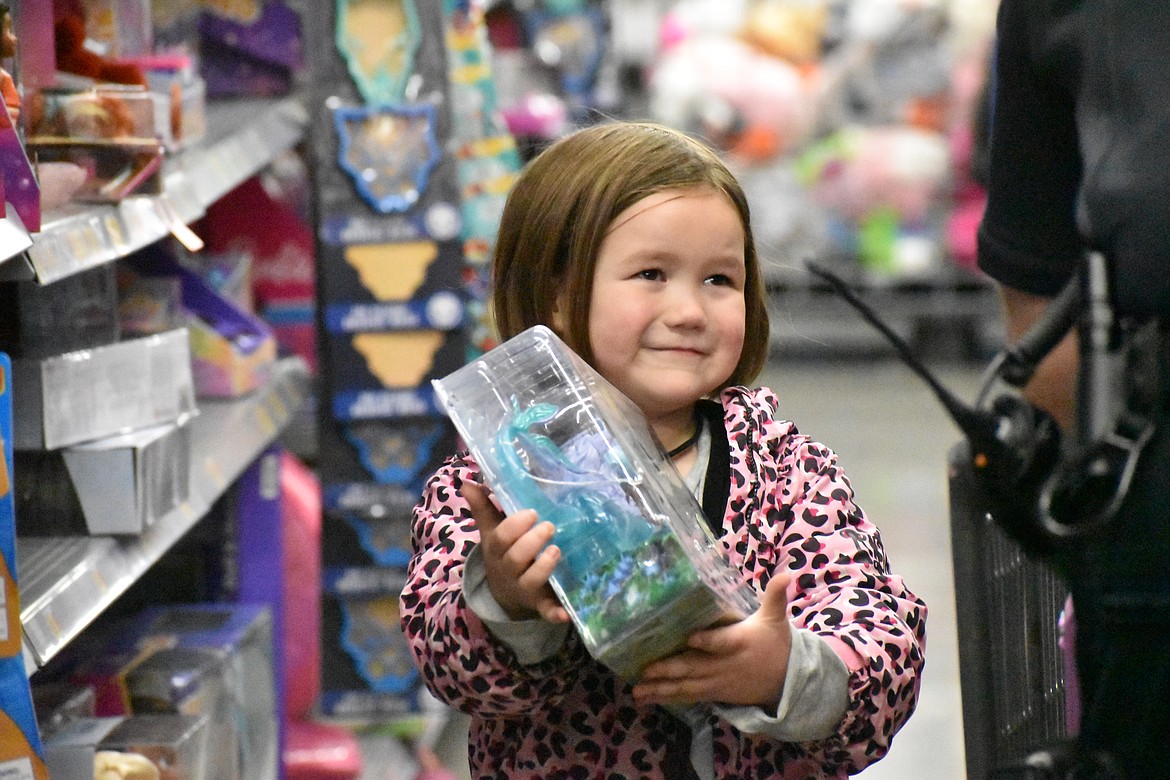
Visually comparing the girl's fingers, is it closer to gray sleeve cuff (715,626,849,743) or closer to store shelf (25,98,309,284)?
gray sleeve cuff (715,626,849,743)

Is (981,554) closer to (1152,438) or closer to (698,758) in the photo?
(698,758)

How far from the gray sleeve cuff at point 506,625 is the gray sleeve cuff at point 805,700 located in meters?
0.15

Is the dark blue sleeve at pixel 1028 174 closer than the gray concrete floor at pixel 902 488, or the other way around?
the dark blue sleeve at pixel 1028 174

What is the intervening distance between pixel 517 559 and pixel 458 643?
0.15 metres

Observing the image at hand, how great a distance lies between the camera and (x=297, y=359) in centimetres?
319

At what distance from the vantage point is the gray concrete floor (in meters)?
3.34

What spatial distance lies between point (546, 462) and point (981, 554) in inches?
19.1

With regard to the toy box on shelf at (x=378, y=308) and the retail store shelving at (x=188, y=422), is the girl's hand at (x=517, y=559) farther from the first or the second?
the toy box on shelf at (x=378, y=308)

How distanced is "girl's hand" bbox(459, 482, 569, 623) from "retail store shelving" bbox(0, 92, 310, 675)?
1.64 feet

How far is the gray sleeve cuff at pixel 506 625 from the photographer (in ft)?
3.92

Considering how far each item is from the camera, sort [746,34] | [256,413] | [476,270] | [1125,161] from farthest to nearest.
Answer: [746,34], [476,270], [256,413], [1125,161]

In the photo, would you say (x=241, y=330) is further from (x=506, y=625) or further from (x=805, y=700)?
Result: (x=805, y=700)

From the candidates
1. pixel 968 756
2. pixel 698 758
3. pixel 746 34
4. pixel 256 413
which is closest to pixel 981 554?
pixel 968 756

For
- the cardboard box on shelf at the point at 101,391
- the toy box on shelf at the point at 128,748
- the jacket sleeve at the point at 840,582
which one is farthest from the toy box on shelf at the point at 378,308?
the jacket sleeve at the point at 840,582
